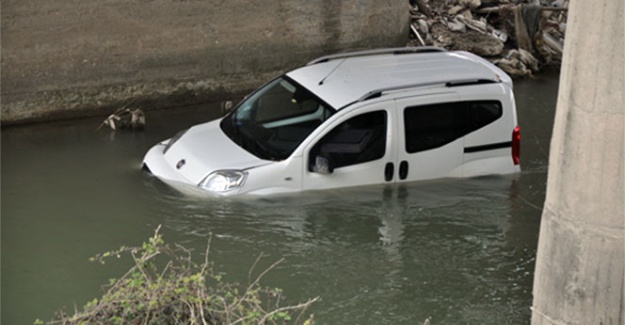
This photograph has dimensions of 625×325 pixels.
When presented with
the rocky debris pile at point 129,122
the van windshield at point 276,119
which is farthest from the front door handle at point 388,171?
the rocky debris pile at point 129,122

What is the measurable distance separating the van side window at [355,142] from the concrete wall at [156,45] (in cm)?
523

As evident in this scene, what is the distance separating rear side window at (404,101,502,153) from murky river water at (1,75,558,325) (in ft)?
1.73

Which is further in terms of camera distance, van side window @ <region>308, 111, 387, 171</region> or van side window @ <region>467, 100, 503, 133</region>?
van side window @ <region>467, 100, 503, 133</region>

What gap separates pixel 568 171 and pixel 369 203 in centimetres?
405

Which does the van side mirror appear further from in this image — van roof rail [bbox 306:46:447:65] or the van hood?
van roof rail [bbox 306:46:447:65]

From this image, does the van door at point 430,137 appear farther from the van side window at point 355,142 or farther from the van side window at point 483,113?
the van side window at point 355,142

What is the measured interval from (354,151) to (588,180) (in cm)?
409

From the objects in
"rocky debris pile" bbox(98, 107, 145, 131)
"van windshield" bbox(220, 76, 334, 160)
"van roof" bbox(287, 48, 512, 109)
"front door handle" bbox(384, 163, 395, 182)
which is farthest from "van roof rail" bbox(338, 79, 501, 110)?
"rocky debris pile" bbox(98, 107, 145, 131)

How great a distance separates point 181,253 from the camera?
1113 centimetres

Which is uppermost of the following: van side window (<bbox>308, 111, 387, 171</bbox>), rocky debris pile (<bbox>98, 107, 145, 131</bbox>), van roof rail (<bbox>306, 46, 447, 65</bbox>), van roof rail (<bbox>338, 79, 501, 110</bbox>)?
van roof rail (<bbox>306, 46, 447, 65</bbox>)

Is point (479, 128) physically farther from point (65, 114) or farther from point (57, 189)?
point (65, 114)

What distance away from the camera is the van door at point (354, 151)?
39.8 ft

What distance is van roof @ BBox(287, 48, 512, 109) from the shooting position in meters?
12.6

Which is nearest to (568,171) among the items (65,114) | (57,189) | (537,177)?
(537,177)
